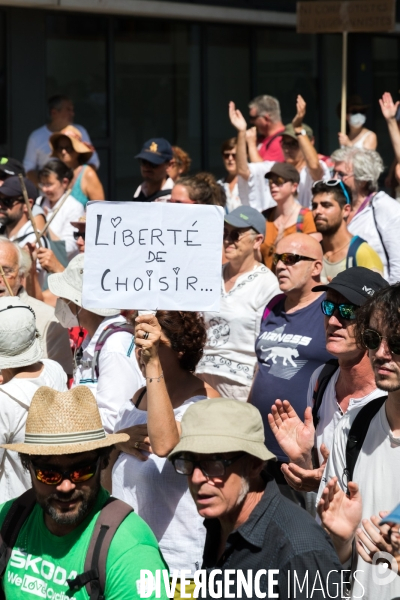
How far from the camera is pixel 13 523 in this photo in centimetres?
340

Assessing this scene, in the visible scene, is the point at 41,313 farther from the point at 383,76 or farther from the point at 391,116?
the point at 383,76

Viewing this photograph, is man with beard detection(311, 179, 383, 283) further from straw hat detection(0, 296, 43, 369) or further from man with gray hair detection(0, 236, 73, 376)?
straw hat detection(0, 296, 43, 369)

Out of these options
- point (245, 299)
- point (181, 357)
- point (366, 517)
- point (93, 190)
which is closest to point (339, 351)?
point (181, 357)

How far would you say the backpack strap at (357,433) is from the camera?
3453mm

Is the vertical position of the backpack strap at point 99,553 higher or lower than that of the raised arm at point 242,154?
lower

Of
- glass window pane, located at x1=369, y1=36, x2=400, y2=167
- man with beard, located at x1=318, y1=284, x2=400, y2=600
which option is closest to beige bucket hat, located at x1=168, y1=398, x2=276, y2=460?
man with beard, located at x1=318, y1=284, x2=400, y2=600

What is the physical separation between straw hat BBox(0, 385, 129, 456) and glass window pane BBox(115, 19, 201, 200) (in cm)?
947

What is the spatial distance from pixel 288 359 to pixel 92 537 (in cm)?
223

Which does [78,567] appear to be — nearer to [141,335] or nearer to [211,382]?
[141,335]

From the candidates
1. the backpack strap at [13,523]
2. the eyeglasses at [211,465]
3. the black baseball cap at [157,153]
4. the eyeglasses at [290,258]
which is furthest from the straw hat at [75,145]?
the eyeglasses at [211,465]

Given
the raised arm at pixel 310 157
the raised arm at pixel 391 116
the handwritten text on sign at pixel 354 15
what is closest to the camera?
the raised arm at pixel 310 157

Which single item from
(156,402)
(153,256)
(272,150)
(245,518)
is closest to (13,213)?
(272,150)

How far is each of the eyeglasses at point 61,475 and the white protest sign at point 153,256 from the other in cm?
86

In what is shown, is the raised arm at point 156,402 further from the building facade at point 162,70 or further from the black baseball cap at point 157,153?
the building facade at point 162,70
